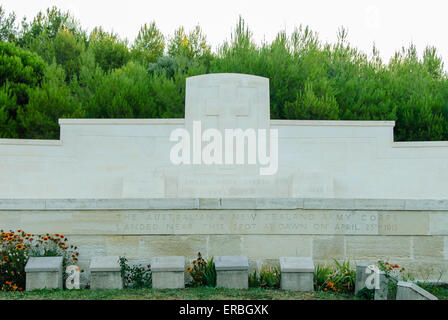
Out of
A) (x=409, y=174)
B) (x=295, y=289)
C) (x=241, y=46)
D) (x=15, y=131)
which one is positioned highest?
(x=241, y=46)

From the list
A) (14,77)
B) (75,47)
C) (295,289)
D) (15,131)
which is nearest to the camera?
(295,289)

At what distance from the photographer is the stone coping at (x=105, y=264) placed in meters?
7.60

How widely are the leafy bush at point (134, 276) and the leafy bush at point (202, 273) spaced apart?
23.0 inches

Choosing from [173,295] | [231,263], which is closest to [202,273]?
[231,263]

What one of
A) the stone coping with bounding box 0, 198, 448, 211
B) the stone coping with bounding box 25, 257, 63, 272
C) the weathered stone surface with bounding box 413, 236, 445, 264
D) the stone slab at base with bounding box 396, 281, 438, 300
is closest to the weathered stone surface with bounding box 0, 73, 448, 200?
the stone coping with bounding box 0, 198, 448, 211

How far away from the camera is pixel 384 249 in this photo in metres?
8.39

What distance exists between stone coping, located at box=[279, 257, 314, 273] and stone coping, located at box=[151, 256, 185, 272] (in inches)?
53.4

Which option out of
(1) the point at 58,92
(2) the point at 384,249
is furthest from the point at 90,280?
(1) the point at 58,92

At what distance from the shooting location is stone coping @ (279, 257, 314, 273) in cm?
750

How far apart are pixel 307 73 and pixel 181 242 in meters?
10.5

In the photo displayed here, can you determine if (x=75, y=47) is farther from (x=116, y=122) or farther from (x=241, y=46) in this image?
(x=116, y=122)

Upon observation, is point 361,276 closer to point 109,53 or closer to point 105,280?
point 105,280

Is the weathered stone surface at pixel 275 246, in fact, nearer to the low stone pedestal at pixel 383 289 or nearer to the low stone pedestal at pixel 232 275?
the low stone pedestal at pixel 232 275

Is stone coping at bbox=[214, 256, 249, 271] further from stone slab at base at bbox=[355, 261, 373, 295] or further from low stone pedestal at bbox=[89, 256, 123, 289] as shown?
stone slab at base at bbox=[355, 261, 373, 295]
